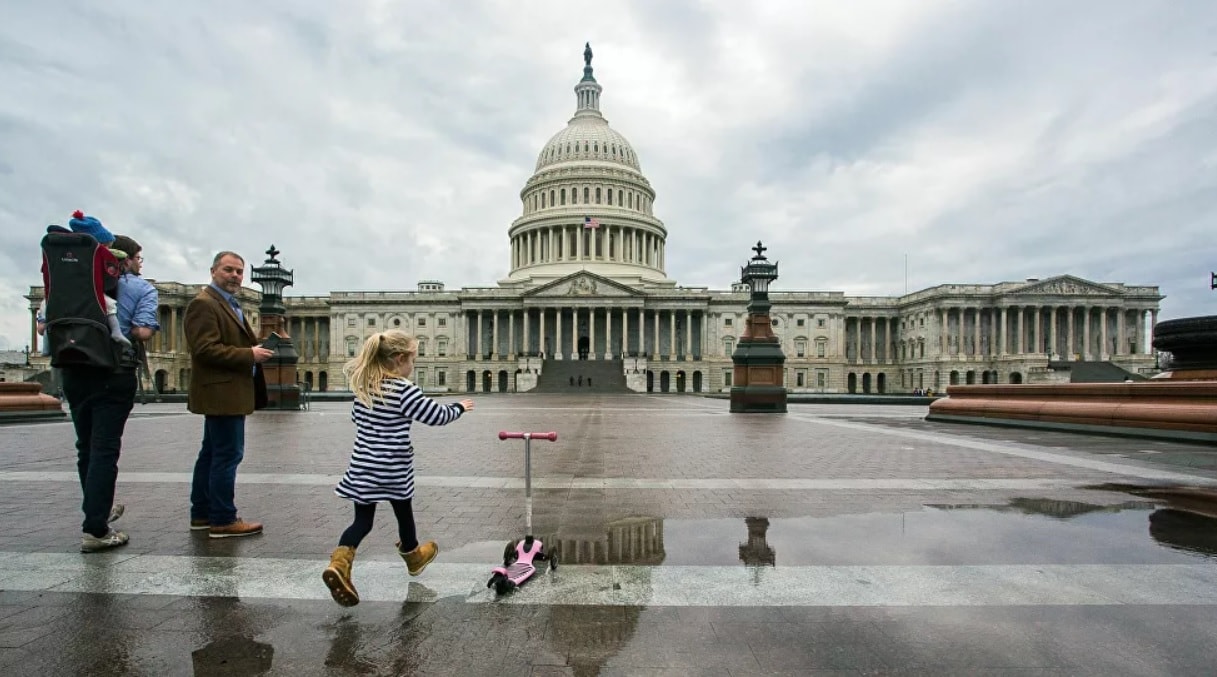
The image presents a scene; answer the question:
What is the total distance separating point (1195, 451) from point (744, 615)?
14062mm

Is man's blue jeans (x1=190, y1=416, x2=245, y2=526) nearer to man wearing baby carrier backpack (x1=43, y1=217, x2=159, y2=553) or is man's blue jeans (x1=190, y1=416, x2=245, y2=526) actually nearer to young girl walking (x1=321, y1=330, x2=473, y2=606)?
man wearing baby carrier backpack (x1=43, y1=217, x2=159, y2=553)

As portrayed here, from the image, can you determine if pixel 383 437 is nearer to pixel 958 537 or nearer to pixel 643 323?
pixel 958 537

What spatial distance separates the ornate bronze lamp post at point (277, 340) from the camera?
30641mm

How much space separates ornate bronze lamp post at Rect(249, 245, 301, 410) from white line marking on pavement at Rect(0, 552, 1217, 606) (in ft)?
88.6

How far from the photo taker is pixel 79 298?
6.04 metres

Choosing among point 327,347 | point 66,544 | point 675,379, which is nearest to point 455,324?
point 327,347

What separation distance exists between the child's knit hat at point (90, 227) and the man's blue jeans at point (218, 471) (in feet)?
6.39

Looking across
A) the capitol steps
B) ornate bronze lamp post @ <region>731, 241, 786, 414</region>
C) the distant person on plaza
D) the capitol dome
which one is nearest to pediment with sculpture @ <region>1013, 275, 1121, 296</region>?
the capitol dome

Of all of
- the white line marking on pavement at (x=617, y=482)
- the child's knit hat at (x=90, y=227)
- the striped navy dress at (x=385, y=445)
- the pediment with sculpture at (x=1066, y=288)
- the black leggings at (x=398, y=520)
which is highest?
the pediment with sculpture at (x=1066, y=288)

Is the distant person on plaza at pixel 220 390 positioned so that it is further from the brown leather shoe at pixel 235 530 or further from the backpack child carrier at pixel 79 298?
the backpack child carrier at pixel 79 298

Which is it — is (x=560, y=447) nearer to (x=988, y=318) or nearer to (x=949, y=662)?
(x=949, y=662)

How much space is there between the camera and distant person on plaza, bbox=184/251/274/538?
6293mm

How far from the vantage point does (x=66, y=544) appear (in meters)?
6.03

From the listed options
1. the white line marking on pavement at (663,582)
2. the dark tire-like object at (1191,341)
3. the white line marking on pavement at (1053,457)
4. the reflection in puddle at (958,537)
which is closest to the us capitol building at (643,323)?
the dark tire-like object at (1191,341)
